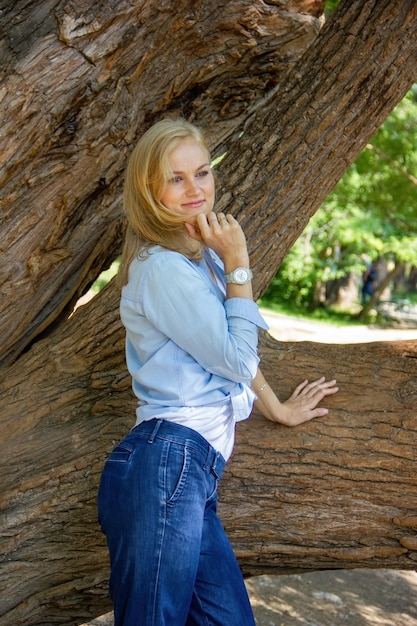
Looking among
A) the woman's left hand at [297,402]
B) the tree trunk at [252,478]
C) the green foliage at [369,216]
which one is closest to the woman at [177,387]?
the woman's left hand at [297,402]

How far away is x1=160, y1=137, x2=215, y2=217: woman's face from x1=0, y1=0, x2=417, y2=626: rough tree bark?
0.92 m

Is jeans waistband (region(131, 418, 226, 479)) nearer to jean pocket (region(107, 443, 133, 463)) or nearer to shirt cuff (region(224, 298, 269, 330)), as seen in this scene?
jean pocket (region(107, 443, 133, 463))

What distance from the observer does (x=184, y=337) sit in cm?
239

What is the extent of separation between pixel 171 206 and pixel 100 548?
4.80 feet

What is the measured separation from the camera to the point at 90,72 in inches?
134

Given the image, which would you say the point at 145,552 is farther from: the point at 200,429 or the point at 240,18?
the point at 240,18

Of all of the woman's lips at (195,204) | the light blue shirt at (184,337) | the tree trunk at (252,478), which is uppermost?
the woman's lips at (195,204)

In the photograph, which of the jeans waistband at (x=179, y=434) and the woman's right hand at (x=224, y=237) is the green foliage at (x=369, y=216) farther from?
the jeans waistband at (x=179, y=434)

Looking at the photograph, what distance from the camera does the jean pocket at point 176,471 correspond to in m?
2.38

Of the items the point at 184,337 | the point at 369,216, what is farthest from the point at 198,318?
the point at 369,216

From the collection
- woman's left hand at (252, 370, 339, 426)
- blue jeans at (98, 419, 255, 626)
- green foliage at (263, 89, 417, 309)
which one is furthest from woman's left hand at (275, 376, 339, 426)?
green foliage at (263, 89, 417, 309)

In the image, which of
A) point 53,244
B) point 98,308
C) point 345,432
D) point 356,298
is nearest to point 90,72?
point 53,244

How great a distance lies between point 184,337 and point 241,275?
0.32m

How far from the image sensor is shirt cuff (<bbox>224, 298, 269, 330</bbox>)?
8.08 feet
